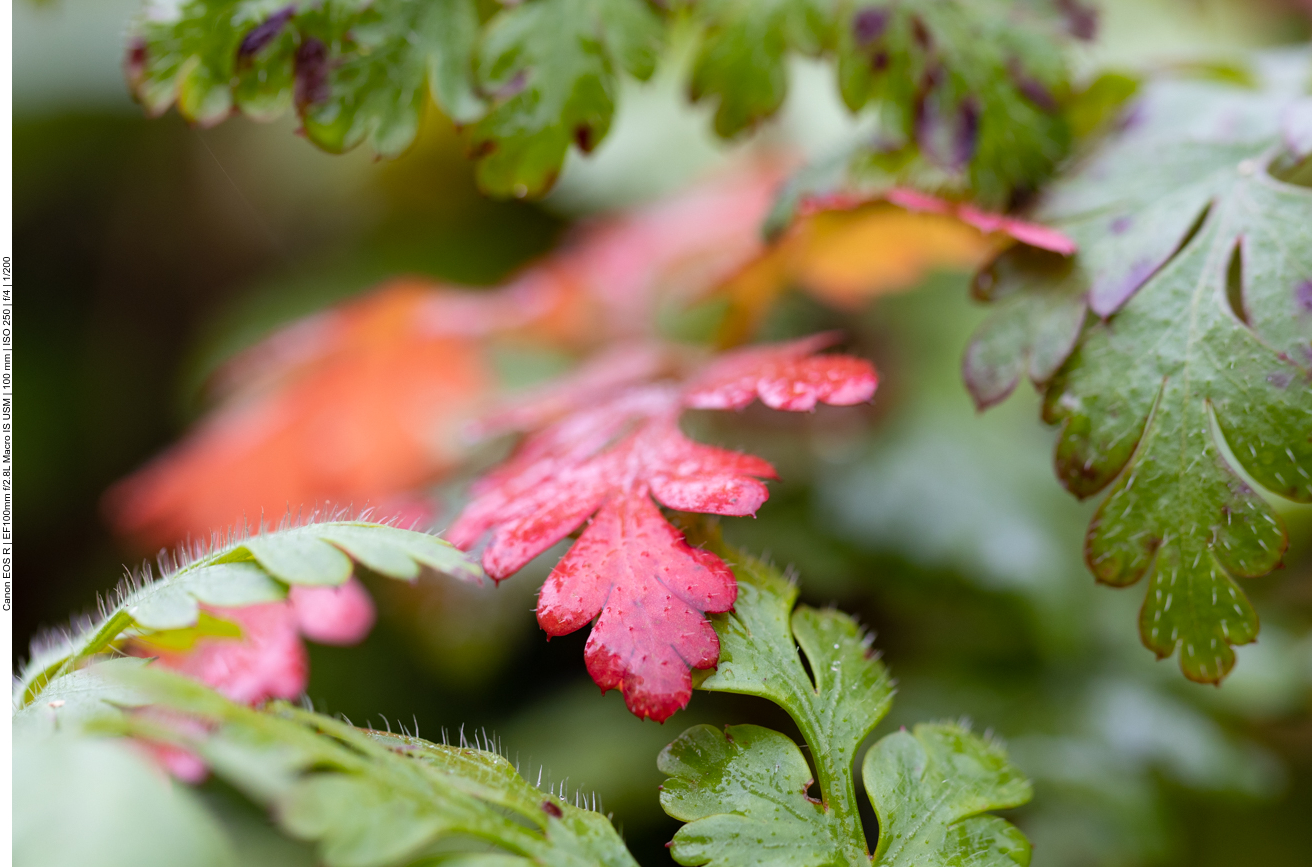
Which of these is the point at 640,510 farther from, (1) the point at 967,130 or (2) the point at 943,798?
(1) the point at 967,130

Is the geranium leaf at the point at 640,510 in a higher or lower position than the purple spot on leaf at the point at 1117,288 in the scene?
lower

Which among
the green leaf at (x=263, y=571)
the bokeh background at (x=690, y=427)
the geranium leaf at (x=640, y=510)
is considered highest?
the green leaf at (x=263, y=571)

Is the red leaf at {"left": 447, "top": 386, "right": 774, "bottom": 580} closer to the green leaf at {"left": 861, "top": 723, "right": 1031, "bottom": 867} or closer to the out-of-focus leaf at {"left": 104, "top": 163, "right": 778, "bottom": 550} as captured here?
the green leaf at {"left": 861, "top": 723, "right": 1031, "bottom": 867}

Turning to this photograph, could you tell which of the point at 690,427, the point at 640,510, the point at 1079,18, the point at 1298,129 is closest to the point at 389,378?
the point at 690,427

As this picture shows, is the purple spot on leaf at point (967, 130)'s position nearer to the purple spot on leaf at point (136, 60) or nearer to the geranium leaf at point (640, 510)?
the geranium leaf at point (640, 510)

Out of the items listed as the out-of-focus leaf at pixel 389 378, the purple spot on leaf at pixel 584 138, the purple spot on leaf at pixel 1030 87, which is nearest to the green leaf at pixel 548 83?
the purple spot on leaf at pixel 584 138

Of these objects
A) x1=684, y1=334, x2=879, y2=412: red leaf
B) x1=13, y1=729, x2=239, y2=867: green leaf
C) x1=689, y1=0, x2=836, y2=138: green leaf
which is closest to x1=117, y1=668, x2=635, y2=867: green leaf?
x1=13, y1=729, x2=239, y2=867: green leaf
